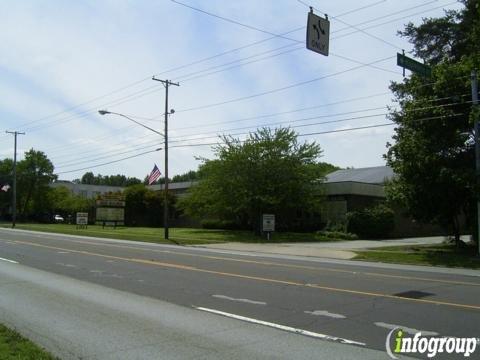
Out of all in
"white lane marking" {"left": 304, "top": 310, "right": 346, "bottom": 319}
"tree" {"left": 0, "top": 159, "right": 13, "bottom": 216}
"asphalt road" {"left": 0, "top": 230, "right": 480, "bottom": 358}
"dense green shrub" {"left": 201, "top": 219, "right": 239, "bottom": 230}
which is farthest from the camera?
"tree" {"left": 0, "top": 159, "right": 13, "bottom": 216}

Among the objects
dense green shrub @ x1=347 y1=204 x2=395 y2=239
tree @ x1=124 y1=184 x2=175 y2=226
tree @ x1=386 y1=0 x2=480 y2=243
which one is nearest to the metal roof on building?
dense green shrub @ x1=347 y1=204 x2=395 y2=239

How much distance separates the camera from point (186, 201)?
51094 millimetres

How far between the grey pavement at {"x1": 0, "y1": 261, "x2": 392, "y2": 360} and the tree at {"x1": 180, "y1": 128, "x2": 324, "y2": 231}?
30.1m

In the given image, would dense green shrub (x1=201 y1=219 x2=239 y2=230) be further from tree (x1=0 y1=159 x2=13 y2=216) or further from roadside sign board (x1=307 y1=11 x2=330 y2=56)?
tree (x1=0 y1=159 x2=13 y2=216)

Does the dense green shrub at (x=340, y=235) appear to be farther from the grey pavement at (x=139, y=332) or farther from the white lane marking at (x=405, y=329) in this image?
the white lane marking at (x=405, y=329)

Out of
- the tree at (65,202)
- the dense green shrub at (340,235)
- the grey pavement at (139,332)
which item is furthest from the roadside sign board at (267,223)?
the tree at (65,202)

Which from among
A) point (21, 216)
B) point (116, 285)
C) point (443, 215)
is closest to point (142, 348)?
point (116, 285)

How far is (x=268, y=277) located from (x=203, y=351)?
316 inches

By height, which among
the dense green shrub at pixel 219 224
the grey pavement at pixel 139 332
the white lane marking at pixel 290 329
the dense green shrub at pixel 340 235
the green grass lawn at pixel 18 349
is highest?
the dense green shrub at pixel 219 224

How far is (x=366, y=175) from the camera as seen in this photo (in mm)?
57531

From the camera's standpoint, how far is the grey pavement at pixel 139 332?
6.95 m

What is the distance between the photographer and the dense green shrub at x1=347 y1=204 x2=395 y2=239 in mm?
42906

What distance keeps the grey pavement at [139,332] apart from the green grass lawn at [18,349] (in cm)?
33
